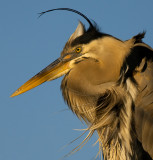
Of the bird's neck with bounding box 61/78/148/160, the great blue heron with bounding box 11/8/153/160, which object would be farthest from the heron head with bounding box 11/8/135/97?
the bird's neck with bounding box 61/78/148/160

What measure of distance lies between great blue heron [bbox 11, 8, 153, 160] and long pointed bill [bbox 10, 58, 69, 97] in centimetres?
1

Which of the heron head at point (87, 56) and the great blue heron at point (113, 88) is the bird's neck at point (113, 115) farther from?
the heron head at point (87, 56)

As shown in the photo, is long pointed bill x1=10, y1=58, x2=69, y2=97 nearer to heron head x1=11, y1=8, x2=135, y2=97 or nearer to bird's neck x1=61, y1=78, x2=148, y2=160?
heron head x1=11, y1=8, x2=135, y2=97

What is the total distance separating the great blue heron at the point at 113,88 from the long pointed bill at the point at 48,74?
0.01 m

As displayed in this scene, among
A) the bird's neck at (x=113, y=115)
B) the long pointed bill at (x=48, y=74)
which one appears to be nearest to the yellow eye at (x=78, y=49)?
the long pointed bill at (x=48, y=74)

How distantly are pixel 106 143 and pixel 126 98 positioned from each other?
61cm

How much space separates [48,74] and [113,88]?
751 millimetres

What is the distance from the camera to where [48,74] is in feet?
13.2

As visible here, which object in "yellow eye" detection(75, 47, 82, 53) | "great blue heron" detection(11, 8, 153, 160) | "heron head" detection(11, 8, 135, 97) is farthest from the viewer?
"yellow eye" detection(75, 47, 82, 53)

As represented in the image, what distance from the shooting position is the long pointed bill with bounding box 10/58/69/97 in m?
3.97

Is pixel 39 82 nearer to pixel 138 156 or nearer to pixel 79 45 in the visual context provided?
pixel 79 45

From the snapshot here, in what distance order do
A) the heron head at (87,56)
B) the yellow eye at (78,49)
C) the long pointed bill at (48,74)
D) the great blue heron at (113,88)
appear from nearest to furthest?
1. the great blue heron at (113,88)
2. the heron head at (87,56)
3. the yellow eye at (78,49)
4. the long pointed bill at (48,74)

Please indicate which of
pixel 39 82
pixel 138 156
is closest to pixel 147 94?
pixel 138 156

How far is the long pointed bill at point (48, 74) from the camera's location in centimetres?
397
